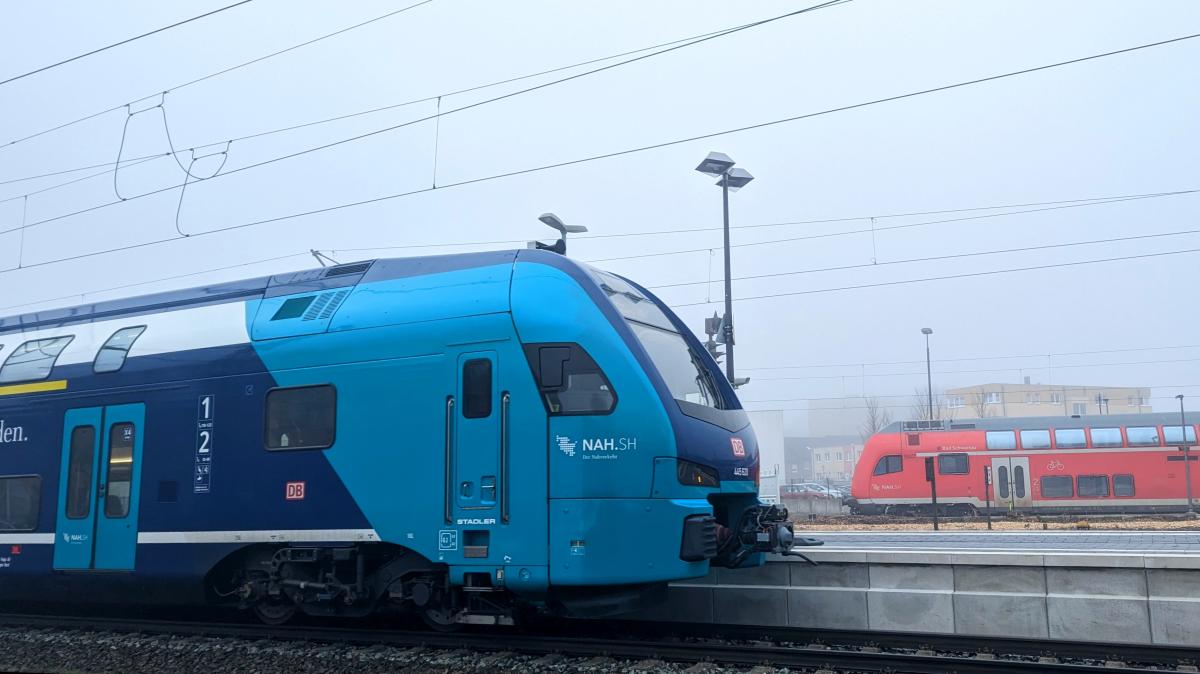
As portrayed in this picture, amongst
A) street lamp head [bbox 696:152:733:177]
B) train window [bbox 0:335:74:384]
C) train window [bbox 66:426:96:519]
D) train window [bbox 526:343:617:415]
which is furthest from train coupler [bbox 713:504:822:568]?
street lamp head [bbox 696:152:733:177]

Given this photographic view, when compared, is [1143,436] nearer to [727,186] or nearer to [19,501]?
[727,186]

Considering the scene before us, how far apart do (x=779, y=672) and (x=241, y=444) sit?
5.73 m

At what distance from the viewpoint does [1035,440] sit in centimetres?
3148

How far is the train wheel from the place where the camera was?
998cm

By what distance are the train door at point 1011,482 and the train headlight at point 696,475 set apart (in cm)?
2527

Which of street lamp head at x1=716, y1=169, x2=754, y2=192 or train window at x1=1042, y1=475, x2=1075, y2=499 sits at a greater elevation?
street lamp head at x1=716, y1=169, x2=754, y2=192

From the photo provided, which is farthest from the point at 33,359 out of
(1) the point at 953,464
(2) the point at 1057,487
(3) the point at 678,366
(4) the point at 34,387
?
(2) the point at 1057,487

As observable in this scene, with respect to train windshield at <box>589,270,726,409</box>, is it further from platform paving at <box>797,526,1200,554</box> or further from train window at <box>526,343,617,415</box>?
platform paving at <box>797,526,1200,554</box>

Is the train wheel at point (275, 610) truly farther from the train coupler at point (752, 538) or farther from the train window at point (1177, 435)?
the train window at point (1177, 435)

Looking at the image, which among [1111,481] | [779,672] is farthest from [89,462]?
[1111,481]

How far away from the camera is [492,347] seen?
28.9ft

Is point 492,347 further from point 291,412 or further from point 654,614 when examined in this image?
point 654,614

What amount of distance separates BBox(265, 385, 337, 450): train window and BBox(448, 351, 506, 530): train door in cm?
145

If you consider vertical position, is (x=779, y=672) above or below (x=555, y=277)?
below
